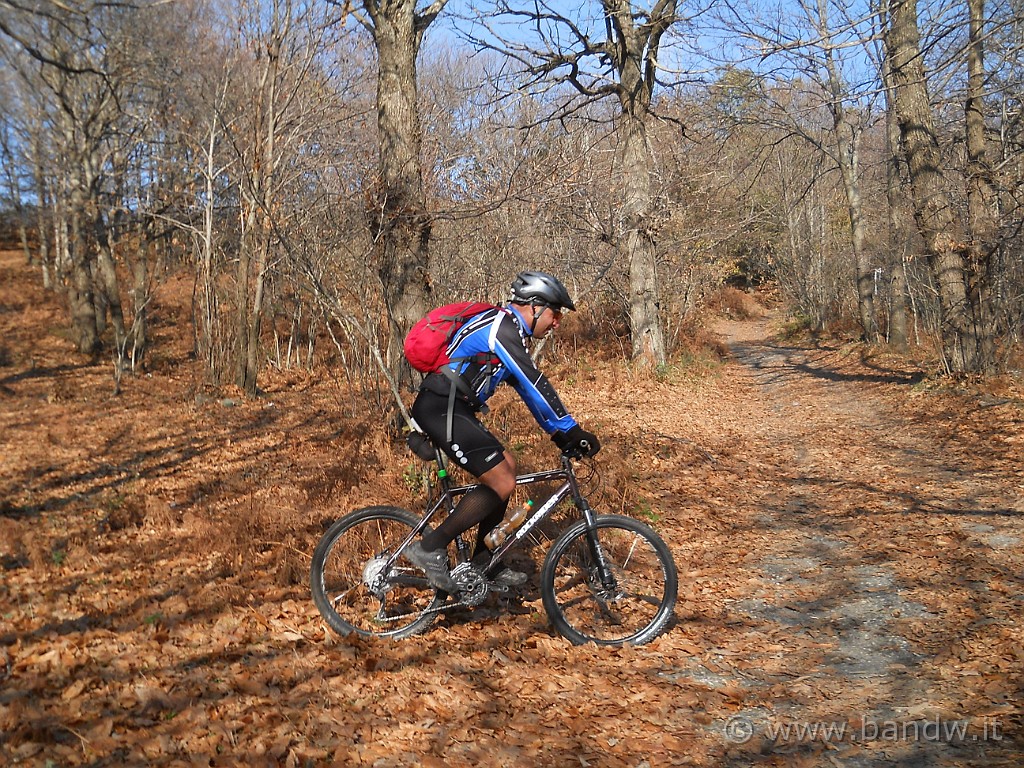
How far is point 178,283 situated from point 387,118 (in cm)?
2887

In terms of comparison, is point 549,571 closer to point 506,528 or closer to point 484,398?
point 506,528

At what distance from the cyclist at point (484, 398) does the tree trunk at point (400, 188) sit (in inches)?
125

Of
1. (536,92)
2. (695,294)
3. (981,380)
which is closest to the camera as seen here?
(981,380)

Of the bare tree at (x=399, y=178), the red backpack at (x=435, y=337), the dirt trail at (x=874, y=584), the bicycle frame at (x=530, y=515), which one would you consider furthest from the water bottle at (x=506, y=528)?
the bare tree at (x=399, y=178)

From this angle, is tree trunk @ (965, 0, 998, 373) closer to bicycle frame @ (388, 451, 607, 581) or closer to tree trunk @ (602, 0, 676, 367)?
tree trunk @ (602, 0, 676, 367)

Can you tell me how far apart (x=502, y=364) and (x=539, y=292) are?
0.50m

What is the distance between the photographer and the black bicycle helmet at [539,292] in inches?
175

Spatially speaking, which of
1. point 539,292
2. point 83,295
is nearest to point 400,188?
point 539,292

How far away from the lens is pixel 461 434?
14.2 ft

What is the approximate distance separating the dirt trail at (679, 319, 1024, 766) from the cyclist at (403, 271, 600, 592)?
1758 mm

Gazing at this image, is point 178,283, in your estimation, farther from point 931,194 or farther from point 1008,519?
point 1008,519

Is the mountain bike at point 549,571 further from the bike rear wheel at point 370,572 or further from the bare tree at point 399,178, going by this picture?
the bare tree at point 399,178

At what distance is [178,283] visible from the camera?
1307 inches

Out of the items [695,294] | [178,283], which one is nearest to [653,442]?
[695,294]
